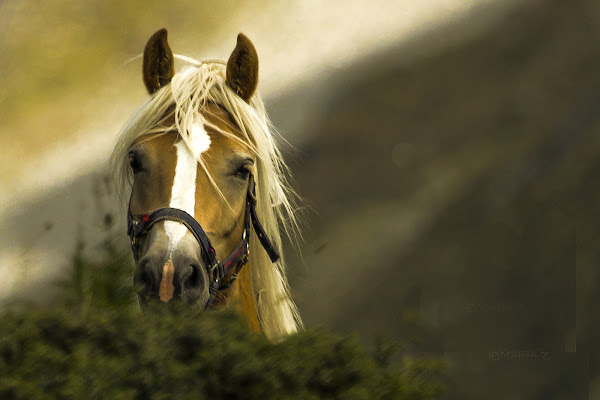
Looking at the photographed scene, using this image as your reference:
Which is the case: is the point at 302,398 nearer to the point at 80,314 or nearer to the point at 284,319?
the point at 80,314

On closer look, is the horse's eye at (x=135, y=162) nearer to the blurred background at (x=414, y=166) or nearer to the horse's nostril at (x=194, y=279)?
the horse's nostril at (x=194, y=279)

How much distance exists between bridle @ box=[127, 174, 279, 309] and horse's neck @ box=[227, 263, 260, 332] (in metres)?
0.07

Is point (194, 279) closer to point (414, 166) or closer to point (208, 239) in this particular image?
point (208, 239)

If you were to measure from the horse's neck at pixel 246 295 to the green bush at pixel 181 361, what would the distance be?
1.36 metres

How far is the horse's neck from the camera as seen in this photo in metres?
3.14

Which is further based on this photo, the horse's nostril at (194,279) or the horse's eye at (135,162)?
the horse's eye at (135,162)

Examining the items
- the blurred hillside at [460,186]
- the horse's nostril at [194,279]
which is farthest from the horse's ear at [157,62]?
the blurred hillside at [460,186]

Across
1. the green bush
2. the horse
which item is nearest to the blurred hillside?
the horse

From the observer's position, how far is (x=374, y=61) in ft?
24.5

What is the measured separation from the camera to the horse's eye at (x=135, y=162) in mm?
3133

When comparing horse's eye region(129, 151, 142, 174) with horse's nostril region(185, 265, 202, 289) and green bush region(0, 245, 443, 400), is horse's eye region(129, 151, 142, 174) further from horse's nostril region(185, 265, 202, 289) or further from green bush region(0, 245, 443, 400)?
green bush region(0, 245, 443, 400)

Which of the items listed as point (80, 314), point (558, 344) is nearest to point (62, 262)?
point (558, 344)

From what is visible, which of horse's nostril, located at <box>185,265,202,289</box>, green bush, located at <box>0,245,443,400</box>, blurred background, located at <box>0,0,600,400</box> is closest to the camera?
green bush, located at <box>0,245,443,400</box>

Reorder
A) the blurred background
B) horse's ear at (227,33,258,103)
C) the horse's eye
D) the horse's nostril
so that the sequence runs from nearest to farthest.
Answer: the horse's nostril < the horse's eye < horse's ear at (227,33,258,103) < the blurred background
